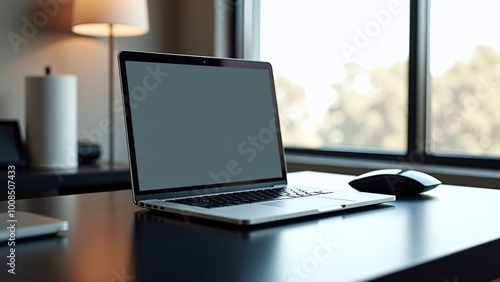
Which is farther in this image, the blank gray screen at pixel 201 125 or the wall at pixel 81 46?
the wall at pixel 81 46

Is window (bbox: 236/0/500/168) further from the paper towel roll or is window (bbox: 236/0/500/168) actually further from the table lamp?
the paper towel roll

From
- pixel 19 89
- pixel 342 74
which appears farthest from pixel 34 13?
pixel 342 74

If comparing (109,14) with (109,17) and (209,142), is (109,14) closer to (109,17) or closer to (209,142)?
(109,17)

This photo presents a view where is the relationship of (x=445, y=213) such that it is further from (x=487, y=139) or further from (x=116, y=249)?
(x=487, y=139)

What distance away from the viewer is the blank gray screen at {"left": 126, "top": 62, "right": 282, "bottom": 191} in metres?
0.85

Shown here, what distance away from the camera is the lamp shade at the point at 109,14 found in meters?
2.15

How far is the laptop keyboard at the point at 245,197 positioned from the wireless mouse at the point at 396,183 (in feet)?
0.42

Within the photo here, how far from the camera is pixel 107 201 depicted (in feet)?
3.02

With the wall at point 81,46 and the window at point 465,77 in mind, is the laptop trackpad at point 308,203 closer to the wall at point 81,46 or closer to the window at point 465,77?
the window at point 465,77

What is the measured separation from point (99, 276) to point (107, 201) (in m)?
0.44

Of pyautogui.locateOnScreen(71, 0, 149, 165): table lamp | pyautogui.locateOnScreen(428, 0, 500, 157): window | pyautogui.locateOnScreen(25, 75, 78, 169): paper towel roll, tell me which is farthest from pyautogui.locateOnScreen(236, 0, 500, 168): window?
pyautogui.locateOnScreen(25, 75, 78, 169): paper towel roll

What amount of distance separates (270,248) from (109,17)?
5.71ft

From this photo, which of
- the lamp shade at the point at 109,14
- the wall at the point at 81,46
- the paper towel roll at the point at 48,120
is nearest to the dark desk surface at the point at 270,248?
the paper towel roll at the point at 48,120

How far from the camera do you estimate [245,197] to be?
0.85 metres
